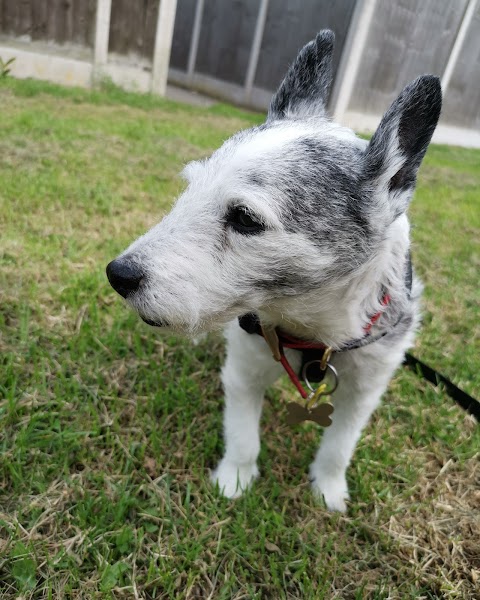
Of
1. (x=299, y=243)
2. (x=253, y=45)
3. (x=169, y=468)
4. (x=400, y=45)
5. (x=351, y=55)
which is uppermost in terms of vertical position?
(x=400, y=45)

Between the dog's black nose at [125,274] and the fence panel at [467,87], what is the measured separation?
52.3 feet

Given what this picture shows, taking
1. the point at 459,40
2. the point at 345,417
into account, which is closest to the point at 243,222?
the point at 345,417

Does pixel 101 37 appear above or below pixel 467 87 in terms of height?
below

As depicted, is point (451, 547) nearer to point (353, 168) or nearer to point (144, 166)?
point (353, 168)

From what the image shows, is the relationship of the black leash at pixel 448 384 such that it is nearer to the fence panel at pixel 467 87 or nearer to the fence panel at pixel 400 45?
the fence panel at pixel 400 45

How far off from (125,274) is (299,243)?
0.59 meters

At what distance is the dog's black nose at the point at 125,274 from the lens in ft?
5.02

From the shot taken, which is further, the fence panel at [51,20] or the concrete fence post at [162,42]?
the concrete fence post at [162,42]

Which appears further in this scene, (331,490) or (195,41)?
(195,41)

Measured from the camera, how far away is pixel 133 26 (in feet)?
34.7

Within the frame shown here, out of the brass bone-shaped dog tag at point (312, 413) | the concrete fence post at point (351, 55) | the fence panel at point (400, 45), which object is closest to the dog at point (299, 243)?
the brass bone-shaped dog tag at point (312, 413)

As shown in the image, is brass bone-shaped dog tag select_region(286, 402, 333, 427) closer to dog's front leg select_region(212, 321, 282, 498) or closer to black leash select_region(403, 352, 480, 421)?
dog's front leg select_region(212, 321, 282, 498)

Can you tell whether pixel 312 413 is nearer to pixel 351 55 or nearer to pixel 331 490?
pixel 331 490

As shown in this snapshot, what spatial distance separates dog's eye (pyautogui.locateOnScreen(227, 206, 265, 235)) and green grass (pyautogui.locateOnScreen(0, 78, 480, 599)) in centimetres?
119
